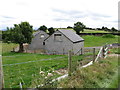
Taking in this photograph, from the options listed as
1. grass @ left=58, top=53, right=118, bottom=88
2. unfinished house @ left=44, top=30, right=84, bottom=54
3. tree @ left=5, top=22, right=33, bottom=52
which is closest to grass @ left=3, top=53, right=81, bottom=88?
grass @ left=58, top=53, right=118, bottom=88

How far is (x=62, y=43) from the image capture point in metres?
26.7

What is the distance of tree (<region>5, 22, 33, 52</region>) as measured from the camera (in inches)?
1251

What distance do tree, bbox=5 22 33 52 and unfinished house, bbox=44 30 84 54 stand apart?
23.1 feet

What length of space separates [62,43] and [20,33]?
1129cm

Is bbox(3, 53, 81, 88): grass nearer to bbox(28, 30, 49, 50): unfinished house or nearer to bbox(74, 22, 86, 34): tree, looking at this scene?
bbox(28, 30, 49, 50): unfinished house

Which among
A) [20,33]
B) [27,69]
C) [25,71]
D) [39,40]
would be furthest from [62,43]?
[25,71]

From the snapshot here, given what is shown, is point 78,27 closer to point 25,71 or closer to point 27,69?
point 27,69

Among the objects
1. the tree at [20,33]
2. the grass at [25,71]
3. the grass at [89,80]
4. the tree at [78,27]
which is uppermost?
the tree at [78,27]

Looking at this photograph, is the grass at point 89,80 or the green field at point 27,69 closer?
the grass at point 89,80

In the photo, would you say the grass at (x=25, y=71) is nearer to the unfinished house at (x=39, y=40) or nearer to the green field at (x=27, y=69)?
the green field at (x=27, y=69)

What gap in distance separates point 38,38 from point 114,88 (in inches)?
1386

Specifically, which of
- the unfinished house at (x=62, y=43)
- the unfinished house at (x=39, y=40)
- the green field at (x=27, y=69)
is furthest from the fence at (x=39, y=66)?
the unfinished house at (x=39, y=40)

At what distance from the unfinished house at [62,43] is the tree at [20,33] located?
7.03 m

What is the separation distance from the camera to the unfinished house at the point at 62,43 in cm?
2536
